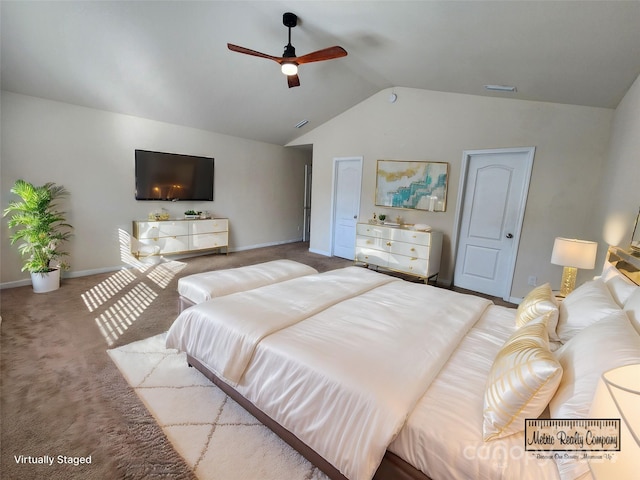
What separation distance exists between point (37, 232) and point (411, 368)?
14.5 ft

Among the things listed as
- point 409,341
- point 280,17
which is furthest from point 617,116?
point 280,17

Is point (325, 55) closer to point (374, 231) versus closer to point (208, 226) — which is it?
point (374, 231)

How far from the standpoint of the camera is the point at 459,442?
103 centimetres

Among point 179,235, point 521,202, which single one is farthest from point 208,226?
point 521,202

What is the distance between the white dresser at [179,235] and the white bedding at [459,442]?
15.8ft

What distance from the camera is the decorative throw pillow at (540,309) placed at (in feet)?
5.33

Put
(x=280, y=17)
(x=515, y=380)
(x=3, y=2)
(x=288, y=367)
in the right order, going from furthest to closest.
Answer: (x=280, y=17)
(x=3, y=2)
(x=288, y=367)
(x=515, y=380)

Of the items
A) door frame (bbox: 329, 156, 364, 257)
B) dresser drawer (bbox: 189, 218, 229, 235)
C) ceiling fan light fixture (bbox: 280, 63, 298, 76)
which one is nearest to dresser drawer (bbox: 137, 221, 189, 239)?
dresser drawer (bbox: 189, 218, 229, 235)

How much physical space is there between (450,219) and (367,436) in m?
3.94

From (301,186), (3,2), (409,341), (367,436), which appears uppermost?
(3,2)

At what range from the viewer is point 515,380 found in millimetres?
1038

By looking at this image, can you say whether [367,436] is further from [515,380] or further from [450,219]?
[450,219]

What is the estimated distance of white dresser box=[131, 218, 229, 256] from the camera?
4.74m

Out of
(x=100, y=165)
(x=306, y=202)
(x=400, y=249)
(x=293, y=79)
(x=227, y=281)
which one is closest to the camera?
(x=227, y=281)
